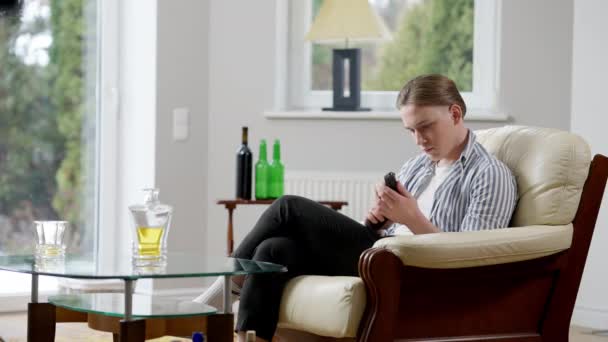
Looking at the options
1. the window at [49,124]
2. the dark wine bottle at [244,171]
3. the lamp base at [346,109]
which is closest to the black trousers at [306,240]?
the dark wine bottle at [244,171]

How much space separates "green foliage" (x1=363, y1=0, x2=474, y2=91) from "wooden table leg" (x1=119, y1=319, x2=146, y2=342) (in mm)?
2860

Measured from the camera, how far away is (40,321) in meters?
2.94

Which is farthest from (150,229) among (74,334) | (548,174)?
(74,334)

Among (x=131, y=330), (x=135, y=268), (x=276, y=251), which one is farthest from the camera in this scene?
(x=276, y=251)

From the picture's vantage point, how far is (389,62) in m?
5.21

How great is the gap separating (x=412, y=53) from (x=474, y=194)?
7.18 feet

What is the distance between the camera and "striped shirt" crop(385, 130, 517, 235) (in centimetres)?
305

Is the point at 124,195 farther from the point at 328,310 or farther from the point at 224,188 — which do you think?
the point at 328,310

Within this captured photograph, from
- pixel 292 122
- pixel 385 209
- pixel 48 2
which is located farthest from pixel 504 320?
pixel 48 2

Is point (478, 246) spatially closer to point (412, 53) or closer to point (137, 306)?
point (137, 306)

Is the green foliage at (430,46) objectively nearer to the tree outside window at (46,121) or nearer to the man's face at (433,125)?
the tree outside window at (46,121)

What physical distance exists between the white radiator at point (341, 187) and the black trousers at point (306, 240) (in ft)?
5.50

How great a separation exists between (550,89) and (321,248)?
201 cm

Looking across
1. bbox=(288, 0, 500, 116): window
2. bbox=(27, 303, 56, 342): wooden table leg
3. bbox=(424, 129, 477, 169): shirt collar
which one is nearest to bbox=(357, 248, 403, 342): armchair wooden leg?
bbox=(424, 129, 477, 169): shirt collar
